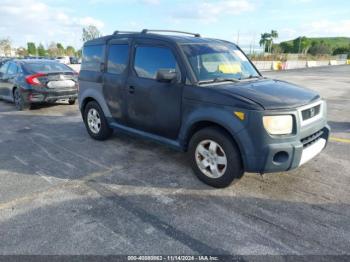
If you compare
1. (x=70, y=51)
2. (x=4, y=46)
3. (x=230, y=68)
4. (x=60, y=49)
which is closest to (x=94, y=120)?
(x=230, y=68)

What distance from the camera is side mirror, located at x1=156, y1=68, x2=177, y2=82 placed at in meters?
3.88

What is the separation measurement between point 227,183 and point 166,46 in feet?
6.92

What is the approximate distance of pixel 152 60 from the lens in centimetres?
440

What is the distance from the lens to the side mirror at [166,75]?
3.88m

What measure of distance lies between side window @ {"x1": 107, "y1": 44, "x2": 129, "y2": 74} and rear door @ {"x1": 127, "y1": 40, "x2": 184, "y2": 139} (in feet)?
0.79

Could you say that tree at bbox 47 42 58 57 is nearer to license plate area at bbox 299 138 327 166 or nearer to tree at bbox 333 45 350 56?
license plate area at bbox 299 138 327 166

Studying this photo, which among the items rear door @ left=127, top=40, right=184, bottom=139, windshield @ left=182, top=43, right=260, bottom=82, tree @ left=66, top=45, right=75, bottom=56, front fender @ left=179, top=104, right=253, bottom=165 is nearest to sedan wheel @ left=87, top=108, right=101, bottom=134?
rear door @ left=127, top=40, right=184, bottom=139

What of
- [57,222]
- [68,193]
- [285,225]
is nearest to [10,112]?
[68,193]

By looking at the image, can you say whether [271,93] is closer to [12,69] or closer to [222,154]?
[222,154]

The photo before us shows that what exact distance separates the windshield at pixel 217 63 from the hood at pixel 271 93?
0.97ft

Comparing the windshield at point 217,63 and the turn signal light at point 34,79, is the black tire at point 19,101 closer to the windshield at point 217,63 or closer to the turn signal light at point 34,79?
the turn signal light at point 34,79

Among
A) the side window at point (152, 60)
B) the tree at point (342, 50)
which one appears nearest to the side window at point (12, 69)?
the side window at point (152, 60)

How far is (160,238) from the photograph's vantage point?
2.79m

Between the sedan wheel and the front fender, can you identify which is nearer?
the front fender
